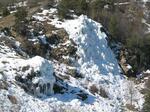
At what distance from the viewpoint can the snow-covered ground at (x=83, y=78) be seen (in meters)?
45.2

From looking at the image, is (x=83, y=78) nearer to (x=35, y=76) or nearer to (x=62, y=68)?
(x=62, y=68)

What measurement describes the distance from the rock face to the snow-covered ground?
0.10 meters

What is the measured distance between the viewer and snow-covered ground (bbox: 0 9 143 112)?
45156 mm

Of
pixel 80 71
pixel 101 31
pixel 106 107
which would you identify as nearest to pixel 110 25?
pixel 101 31

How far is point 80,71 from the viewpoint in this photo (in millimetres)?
57188

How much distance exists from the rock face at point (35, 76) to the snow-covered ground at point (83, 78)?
0.32 feet

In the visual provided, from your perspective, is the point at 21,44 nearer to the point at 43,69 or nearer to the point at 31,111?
the point at 43,69

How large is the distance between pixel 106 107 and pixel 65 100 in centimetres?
434

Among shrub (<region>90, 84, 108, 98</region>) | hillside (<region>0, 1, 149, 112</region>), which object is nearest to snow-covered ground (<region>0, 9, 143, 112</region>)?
hillside (<region>0, 1, 149, 112</region>)

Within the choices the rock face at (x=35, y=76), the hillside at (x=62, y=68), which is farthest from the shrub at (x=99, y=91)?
the rock face at (x=35, y=76)

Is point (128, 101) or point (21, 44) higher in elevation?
point (21, 44)

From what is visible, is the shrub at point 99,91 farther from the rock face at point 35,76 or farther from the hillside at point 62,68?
the rock face at point 35,76

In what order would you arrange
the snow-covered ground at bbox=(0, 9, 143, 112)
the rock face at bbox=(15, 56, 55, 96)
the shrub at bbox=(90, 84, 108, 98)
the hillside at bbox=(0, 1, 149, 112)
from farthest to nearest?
1. the shrub at bbox=(90, 84, 108, 98)
2. the rock face at bbox=(15, 56, 55, 96)
3. the hillside at bbox=(0, 1, 149, 112)
4. the snow-covered ground at bbox=(0, 9, 143, 112)

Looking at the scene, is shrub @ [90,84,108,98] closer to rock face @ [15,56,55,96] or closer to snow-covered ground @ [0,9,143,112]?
snow-covered ground @ [0,9,143,112]
